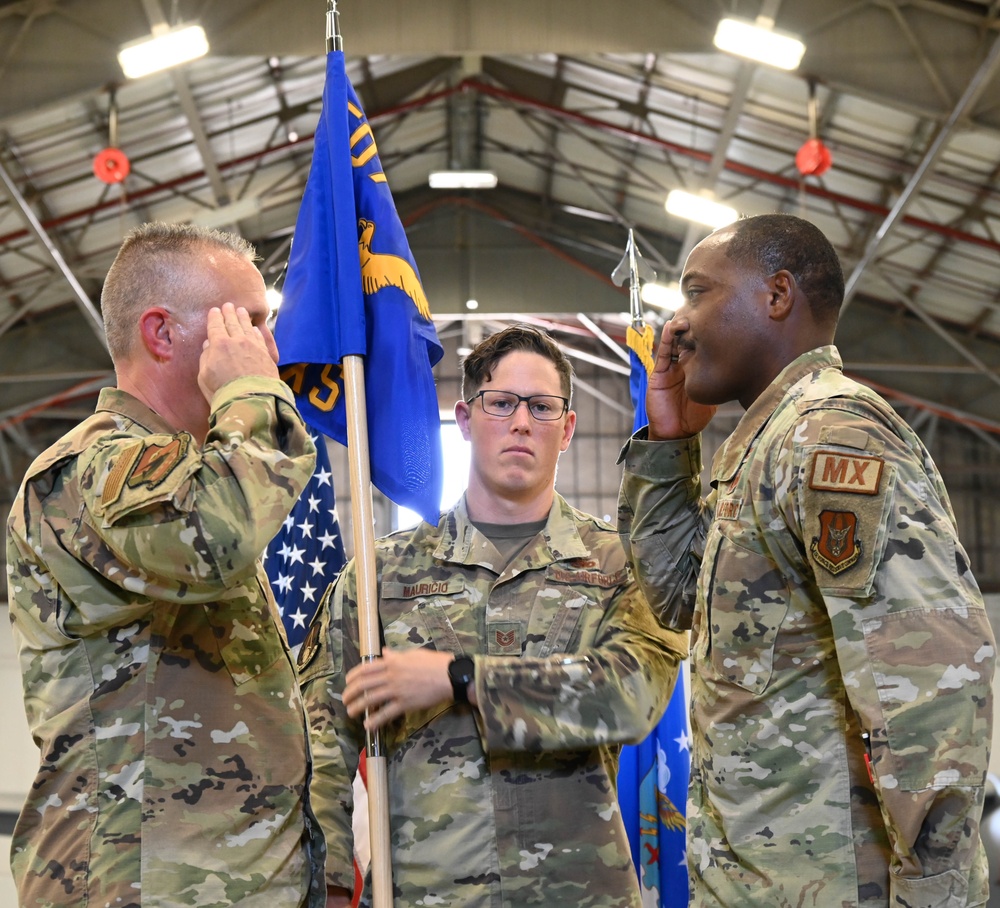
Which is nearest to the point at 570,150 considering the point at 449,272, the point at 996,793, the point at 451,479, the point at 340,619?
the point at 449,272

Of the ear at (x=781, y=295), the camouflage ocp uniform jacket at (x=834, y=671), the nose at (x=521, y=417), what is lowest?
the camouflage ocp uniform jacket at (x=834, y=671)

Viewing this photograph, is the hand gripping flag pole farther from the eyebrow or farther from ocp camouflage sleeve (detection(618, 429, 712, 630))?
the eyebrow

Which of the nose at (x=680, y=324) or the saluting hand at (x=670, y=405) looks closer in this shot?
the nose at (x=680, y=324)

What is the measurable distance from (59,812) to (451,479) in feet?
53.8

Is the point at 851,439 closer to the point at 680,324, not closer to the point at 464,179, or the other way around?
the point at 680,324

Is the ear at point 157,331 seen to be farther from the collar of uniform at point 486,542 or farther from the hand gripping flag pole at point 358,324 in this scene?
the collar of uniform at point 486,542

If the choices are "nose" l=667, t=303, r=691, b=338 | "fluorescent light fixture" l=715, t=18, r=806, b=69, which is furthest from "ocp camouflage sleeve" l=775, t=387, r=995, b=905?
"fluorescent light fixture" l=715, t=18, r=806, b=69

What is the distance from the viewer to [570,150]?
606 inches

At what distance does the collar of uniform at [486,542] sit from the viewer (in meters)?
2.72

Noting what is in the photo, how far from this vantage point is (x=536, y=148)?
52.9 ft

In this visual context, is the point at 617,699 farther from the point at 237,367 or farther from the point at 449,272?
the point at 449,272

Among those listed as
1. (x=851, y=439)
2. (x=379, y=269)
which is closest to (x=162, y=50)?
(x=379, y=269)

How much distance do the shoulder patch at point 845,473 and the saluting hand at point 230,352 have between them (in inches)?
37.9

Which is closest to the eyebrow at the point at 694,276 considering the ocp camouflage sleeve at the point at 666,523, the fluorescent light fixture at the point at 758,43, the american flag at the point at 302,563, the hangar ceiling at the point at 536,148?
the ocp camouflage sleeve at the point at 666,523
